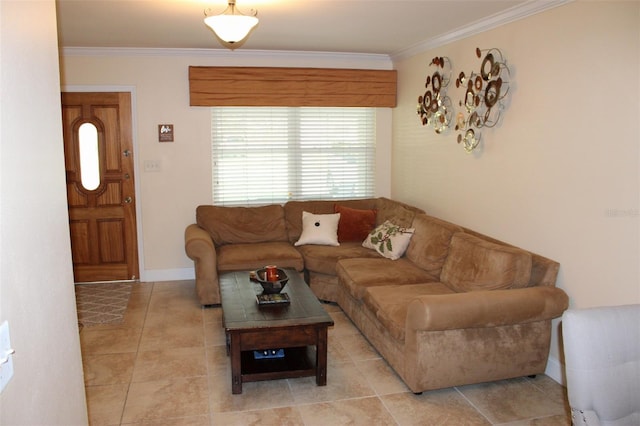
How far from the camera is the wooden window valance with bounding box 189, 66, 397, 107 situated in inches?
219

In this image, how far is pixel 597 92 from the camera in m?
3.17

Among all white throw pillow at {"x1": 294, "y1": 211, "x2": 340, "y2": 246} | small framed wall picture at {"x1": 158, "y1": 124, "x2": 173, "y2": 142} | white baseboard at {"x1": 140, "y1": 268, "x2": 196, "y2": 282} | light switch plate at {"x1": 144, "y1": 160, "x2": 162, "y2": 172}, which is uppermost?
small framed wall picture at {"x1": 158, "y1": 124, "x2": 173, "y2": 142}

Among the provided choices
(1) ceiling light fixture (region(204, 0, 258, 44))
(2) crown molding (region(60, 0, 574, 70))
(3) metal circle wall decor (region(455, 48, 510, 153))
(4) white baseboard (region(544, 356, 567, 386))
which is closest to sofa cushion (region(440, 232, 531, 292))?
(4) white baseboard (region(544, 356, 567, 386))

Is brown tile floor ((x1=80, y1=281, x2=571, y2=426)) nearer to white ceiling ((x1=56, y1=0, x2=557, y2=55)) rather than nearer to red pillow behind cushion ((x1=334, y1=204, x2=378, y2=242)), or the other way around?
red pillow behind cushion ((x1=334, y1=204, x2=378, y2=242))

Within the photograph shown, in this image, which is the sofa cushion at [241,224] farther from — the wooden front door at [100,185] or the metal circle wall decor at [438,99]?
the metal circle wall decor at [438,99]

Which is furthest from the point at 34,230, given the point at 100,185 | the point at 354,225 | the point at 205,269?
the point at 100,185

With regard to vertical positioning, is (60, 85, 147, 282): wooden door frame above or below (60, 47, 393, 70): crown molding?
below

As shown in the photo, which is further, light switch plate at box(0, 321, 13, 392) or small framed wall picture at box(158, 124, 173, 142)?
small framed wall picture at box(158, 124, 173, 142)

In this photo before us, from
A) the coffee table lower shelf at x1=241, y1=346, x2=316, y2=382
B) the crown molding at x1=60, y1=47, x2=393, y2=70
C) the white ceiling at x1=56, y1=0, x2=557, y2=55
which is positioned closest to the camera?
the coffee table lower shelf at x1=241, y1=346, x2=316, y2=382

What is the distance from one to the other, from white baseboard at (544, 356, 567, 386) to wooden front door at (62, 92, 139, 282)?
418cm

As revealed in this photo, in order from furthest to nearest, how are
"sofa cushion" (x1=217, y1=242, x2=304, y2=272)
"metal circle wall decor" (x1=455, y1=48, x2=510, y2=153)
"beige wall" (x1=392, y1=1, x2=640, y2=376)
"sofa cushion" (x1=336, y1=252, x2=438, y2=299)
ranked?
"sofa cushion" (x1=217, y1=242, x2=304, y2=272) → "sofa cushion" (x1=336, y1=252, x2=438, y2=299) → "metal circle wall decor" (x1=455, y1=48, x2=510, y2=153) → "beige wall" (x1=392, y1=1, x2=640, y2=376)

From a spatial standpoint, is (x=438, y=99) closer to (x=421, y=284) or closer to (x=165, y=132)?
(x=421, y=284)

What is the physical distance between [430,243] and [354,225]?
48.1 inches

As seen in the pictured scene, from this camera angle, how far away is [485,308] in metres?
3.22
